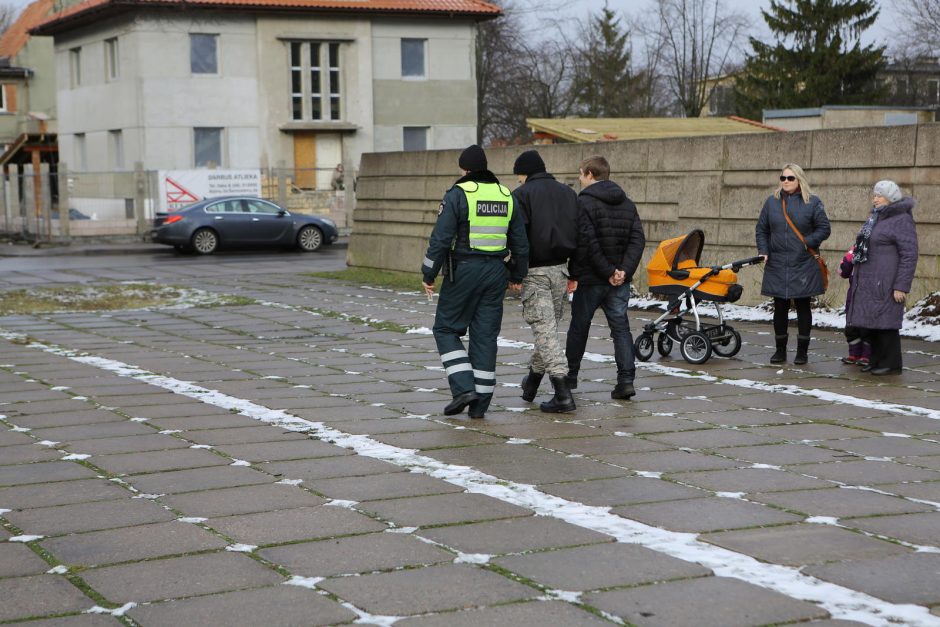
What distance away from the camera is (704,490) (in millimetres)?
6492

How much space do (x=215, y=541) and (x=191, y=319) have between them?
396 inches

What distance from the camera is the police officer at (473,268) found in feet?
28.1

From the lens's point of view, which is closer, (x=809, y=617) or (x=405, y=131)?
(x=809, y=617)

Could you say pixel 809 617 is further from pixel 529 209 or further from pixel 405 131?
pixel 405 131

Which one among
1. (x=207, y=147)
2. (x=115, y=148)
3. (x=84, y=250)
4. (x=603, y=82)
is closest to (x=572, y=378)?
(x=84, y=250)

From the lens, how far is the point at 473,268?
8.62 metres

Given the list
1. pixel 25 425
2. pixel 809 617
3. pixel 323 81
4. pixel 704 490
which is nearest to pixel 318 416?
pixel 25 425

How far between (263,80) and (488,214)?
35.2m

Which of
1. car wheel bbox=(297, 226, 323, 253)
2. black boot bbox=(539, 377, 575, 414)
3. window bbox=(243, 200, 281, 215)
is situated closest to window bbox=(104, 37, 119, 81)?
window bbox=(243, 200, 281, 215)

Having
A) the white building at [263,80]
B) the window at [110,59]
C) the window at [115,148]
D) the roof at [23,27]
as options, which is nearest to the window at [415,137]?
the white building at [263,80]

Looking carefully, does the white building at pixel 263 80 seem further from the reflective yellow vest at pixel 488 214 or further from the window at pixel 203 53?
the reflective yellow vest at pixel 488 214

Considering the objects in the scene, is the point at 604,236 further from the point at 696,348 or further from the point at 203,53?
the point at 203,53

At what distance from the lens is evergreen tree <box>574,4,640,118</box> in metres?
66.8

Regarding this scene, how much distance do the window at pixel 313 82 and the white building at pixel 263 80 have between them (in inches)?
1.6
